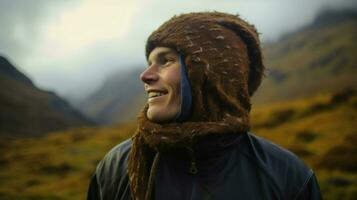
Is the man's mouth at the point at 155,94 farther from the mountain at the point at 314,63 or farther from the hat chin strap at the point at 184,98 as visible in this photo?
the mountain at the point at 314,63

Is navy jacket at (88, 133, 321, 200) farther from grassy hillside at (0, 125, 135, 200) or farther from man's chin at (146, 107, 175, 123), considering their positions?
grassy hillside at (0, 125, 135, 200)

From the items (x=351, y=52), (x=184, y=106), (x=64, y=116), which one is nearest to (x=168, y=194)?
(x=184, y=106)

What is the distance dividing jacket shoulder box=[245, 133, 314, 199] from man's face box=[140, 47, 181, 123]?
22.0 inches

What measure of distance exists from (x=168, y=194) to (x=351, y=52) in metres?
151

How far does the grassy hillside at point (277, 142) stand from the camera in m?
15.5

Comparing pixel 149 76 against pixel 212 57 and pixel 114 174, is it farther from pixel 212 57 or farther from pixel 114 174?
pixel 114 174

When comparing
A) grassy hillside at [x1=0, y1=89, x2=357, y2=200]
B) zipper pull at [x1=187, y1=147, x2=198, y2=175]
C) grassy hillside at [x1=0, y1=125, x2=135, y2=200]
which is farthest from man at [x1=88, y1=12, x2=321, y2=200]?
grassy hillside at [x1=0, y1=125, x2=135, y2=200]

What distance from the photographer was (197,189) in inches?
101

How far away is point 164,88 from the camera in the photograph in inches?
106

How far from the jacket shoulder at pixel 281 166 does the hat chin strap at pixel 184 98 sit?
46cm

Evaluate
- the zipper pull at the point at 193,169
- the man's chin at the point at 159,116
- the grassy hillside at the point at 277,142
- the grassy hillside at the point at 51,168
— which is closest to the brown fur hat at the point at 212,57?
the man's chin at the point at 159,116

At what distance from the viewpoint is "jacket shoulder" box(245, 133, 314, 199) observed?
8.68 feet

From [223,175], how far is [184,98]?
513 millimetres

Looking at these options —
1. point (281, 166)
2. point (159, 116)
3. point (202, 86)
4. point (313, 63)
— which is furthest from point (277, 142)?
point (313, 63)
